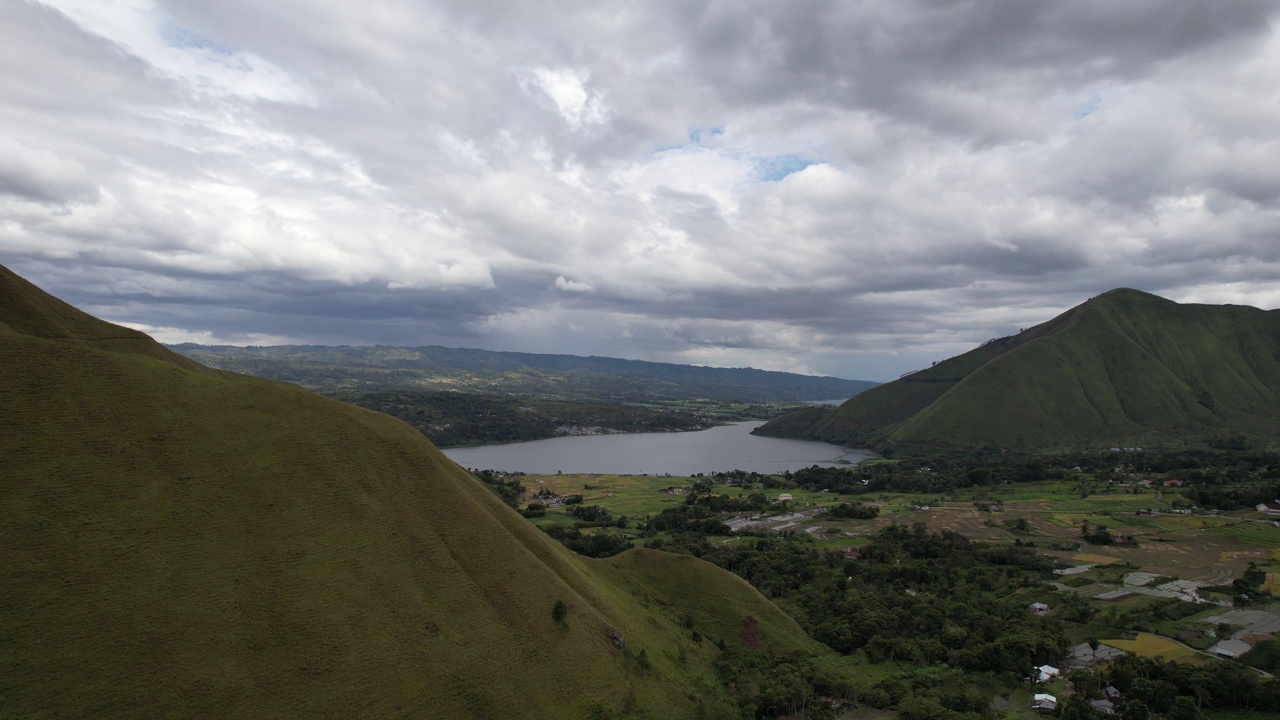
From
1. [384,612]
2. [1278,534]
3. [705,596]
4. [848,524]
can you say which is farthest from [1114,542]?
[384,612]

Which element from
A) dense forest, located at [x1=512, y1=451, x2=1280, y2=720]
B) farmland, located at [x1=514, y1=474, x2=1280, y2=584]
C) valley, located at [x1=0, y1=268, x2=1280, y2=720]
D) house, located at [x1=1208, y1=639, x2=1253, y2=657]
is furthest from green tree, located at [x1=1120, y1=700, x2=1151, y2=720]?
farmland, located at [x1=514, y1=474, x2=1280, y2=584]

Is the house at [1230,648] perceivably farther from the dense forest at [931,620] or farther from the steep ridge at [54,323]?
the steep ridge at [54,323]

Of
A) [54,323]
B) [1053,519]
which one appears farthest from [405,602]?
[1053,519]

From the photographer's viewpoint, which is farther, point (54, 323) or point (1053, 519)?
point (1053, 519)

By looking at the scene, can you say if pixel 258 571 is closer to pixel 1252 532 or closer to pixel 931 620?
pixel 931 620

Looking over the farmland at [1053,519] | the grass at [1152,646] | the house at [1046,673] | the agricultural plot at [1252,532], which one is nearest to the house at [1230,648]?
the grass at [1152,646]

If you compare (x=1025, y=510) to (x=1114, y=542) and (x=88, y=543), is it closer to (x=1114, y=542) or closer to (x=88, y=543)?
(x=1114, y=542)
